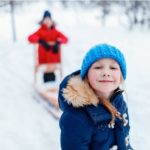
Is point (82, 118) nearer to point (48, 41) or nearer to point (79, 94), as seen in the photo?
point (79, 94)

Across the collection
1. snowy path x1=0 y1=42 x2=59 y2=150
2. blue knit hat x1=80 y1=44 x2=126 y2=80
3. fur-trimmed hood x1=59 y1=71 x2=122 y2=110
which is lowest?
snowy path x1=0 y1=42 x2=59 y2=150

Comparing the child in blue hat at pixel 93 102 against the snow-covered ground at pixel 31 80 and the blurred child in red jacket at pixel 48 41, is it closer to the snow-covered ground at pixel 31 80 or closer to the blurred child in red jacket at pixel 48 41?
the snow-covered ground at pixel 31 80

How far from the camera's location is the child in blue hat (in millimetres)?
2555

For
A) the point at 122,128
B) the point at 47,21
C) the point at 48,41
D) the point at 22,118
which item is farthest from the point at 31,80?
the point at 122,128

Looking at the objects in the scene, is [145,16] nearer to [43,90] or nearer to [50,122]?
[43,90]

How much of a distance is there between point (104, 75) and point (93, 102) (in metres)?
0.16

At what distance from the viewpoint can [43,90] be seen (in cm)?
727

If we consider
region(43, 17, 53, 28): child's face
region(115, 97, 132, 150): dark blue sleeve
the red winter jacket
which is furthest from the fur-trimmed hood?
region(43, 17, 53, 28): child's face

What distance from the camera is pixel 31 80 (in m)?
8.16

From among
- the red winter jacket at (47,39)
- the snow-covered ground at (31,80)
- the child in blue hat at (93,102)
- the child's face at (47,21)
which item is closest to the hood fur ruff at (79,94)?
the child in blue hat at (93,102)

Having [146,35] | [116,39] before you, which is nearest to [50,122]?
[116,39]

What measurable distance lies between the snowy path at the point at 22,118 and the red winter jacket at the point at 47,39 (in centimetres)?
53

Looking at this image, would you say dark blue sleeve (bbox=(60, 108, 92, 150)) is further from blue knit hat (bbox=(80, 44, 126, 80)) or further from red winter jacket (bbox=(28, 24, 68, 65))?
red winter jacket (bbox=(28, 24, 68, 65))

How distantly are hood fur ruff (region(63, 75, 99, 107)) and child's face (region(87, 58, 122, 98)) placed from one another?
0.16ft
